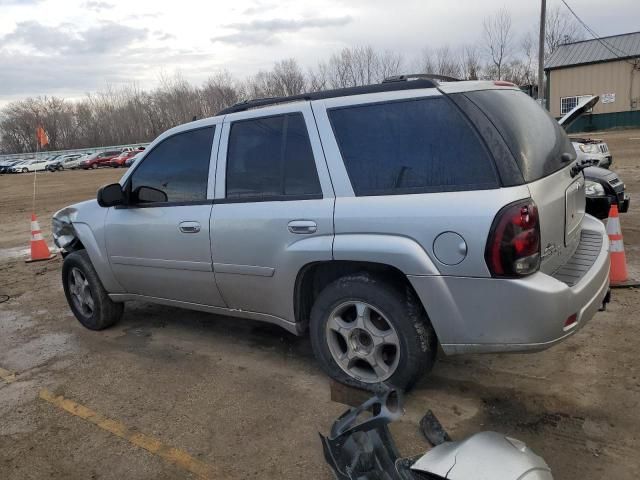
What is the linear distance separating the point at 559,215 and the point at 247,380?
232 cm

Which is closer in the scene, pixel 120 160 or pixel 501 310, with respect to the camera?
pixel 501 310

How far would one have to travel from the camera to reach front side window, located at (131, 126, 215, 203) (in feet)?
13.0

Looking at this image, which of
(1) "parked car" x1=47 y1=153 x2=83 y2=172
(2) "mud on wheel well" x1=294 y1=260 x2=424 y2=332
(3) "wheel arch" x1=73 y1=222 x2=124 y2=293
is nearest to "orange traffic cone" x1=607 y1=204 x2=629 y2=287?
(2) "mud on wheel well" x1=294 y1=260 x2=424 y2=332

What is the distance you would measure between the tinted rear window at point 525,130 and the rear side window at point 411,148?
0.57 feet

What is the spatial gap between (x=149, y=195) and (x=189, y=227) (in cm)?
61

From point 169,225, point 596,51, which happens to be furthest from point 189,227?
point 596,51

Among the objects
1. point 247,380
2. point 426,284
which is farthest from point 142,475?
point 426,284

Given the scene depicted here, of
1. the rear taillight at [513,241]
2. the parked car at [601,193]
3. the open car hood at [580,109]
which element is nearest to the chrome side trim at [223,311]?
the rear taillight at [513,241]

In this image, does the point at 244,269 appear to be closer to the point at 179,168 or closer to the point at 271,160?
the point at 271,160

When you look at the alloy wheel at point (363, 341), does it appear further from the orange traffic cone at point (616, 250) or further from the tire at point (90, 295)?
the orange traffic cone at point (616, 250)

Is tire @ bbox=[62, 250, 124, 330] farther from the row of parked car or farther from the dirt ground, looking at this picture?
the row of parked car

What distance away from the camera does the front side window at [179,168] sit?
397cm

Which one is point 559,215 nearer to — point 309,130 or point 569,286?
point 569,286

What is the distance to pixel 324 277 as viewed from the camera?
3.52m
